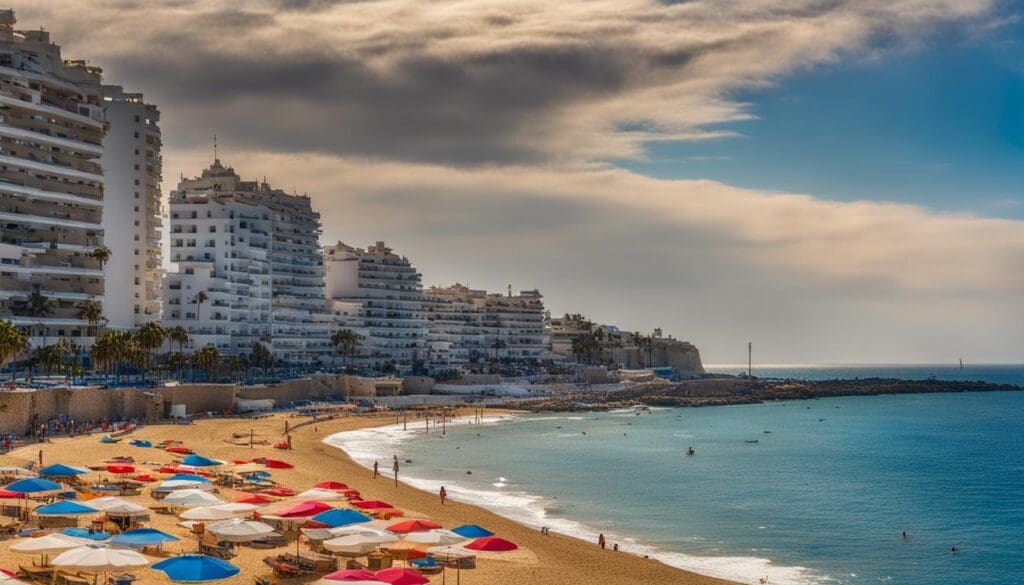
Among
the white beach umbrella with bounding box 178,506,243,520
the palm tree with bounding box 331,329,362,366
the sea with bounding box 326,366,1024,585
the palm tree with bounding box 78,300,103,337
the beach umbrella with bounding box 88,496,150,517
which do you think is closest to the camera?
the white beach umbrella with bounding box 178,506,243,520

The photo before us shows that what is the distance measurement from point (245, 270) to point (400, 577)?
9849 centimetres

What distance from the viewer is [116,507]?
33.6 meters

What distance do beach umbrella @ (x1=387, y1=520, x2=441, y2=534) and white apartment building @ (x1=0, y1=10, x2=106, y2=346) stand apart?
55.0 m

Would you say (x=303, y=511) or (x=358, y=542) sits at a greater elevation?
(x=303, y=511)

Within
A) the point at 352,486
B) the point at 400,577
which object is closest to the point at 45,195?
the point at 352,486

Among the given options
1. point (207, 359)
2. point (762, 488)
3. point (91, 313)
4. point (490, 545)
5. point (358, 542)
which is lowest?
point (762, 488)

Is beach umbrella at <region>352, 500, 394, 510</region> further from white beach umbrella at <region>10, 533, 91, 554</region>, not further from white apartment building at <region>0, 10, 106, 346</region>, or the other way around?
white apartment building at <region>0, 10, 106, 346</region>

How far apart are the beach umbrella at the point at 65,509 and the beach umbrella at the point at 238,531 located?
4.25 m

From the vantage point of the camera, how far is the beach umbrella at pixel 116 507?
33375mm

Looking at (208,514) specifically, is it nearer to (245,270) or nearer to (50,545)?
(50,545)

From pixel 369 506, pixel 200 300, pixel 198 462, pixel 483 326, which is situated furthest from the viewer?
pixel 483 326

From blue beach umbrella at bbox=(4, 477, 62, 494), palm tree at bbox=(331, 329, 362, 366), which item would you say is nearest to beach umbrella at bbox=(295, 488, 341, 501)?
blue beach umbrella at bbox=(4, 477, 62, 494)

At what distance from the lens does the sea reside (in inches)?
1633

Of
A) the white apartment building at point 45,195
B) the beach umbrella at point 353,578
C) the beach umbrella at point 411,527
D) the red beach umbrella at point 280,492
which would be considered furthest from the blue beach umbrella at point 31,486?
the white apartment building at point 45,195
